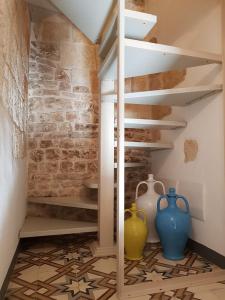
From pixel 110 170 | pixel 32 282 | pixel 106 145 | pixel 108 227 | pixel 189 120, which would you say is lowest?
pixel 32 282

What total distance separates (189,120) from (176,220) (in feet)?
3.11

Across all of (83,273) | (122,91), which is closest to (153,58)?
(122,91)

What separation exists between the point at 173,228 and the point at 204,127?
2.90 feet

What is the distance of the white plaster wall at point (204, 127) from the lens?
1.85m

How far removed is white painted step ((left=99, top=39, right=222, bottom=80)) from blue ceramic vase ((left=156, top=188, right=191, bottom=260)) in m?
1.04

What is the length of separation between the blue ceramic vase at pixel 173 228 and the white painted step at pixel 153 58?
1041 millimetres

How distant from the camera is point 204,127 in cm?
202

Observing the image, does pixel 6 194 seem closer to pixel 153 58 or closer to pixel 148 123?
pixel 148 123

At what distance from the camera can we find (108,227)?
2.15 metres

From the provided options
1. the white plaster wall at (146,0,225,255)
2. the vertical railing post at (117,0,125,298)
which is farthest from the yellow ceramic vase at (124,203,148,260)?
the white plaster wall at (146,0,225,255)

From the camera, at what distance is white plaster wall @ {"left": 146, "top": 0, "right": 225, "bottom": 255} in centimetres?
185

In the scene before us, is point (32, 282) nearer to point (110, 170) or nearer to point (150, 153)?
point (110, 170)

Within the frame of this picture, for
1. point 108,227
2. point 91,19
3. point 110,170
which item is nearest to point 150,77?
point 91,19

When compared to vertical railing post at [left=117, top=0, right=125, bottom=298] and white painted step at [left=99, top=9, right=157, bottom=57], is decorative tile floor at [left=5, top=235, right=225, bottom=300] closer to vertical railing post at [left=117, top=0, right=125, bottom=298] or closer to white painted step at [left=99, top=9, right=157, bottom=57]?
vertical railing post at [left=117, top=0, right=125, bottom=298]
